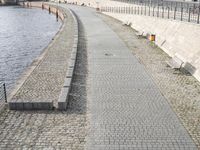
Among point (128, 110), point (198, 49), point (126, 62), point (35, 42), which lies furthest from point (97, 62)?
point (35, 42)

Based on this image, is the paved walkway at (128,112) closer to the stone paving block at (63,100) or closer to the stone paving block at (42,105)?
the stone paving block at (63,100)

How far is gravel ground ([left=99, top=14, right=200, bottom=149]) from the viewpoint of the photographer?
12.3 m

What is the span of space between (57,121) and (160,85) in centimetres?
644

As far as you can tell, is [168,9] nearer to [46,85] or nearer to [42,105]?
[46,85]

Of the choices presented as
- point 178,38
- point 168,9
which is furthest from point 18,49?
point 178,38

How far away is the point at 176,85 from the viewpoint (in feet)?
54.0

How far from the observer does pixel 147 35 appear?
3153 cm

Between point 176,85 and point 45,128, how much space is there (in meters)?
7.70

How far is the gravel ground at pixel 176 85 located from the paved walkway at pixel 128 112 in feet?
1.19

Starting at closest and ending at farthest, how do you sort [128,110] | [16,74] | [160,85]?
[128,110] → [160,85] → [16,74]

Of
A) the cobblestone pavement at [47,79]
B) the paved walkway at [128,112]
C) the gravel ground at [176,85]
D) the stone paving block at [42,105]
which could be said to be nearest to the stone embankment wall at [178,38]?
the gravel ground at [176,85]

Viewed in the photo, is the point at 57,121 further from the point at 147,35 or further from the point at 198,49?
the point at 147,35

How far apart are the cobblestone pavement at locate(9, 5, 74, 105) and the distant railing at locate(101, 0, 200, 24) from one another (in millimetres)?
9664

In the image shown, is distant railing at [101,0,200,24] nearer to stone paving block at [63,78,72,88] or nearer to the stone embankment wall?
the stone embankment wall
